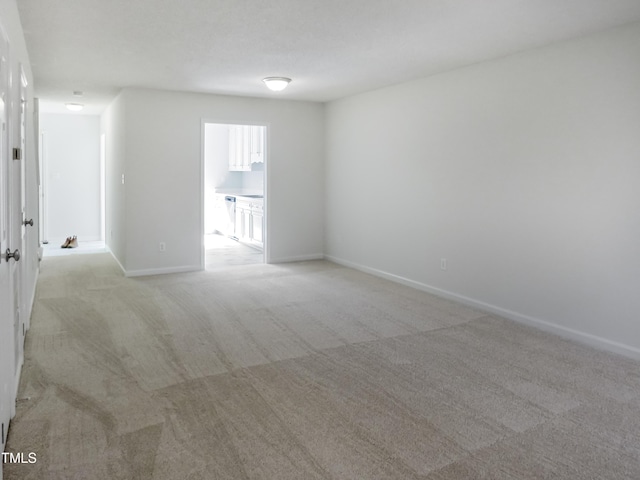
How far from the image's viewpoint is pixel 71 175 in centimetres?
905

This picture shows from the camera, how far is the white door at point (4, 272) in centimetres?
219

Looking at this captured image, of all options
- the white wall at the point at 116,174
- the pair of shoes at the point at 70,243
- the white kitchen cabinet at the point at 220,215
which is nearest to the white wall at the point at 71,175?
the pair of shoes at the point at 70,243

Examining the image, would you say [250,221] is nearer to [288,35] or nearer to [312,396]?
[288,35]

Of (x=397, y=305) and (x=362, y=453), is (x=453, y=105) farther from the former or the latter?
(x=362, y=453)

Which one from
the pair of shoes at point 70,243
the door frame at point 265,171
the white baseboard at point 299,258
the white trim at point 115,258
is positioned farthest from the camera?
the pair of shoes at point 70,243

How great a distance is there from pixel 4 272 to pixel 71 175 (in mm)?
7573

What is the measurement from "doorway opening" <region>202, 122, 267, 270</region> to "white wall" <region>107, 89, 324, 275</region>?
585 mm

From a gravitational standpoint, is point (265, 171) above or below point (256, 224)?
above

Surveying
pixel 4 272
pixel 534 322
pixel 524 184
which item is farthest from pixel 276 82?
pixel 4 272

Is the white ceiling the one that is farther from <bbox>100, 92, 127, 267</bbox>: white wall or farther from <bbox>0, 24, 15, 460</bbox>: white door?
<bbox>0, 24, 15, 460</bbox>: white door

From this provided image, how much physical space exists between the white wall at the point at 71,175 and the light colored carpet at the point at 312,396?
4.81 m

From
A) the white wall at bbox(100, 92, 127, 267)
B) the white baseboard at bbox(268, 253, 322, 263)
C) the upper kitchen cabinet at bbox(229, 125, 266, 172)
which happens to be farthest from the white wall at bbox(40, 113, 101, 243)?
the white baseboard at bbox(268, 253, 322, 263)

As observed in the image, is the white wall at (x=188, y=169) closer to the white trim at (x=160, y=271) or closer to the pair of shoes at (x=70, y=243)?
the white trim at (x=160, y=271)

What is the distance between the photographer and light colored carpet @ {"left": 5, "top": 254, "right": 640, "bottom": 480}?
2.25 meters
